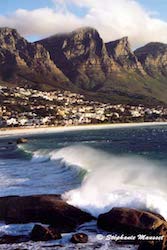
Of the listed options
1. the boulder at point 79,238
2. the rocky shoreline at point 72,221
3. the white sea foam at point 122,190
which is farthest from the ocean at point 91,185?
the rocky shoreline at point 72,221

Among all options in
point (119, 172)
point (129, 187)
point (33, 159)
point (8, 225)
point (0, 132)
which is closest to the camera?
point (8, 225)

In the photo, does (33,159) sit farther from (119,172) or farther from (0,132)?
(0,132)

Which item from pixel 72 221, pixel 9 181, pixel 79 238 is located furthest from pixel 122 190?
pixel 9 181

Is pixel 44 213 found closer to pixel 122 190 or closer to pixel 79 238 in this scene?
pixel 79 238

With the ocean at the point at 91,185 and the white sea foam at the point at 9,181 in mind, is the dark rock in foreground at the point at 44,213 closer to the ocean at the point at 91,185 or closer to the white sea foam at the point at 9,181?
the ocean at the point at 91,185

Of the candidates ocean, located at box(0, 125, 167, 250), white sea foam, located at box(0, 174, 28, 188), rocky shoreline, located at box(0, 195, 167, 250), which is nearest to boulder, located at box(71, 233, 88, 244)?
rocky shoreline, located at box(0, 195, 167, 250)

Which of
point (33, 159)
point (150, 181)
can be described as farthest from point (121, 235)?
point (33, 159)
